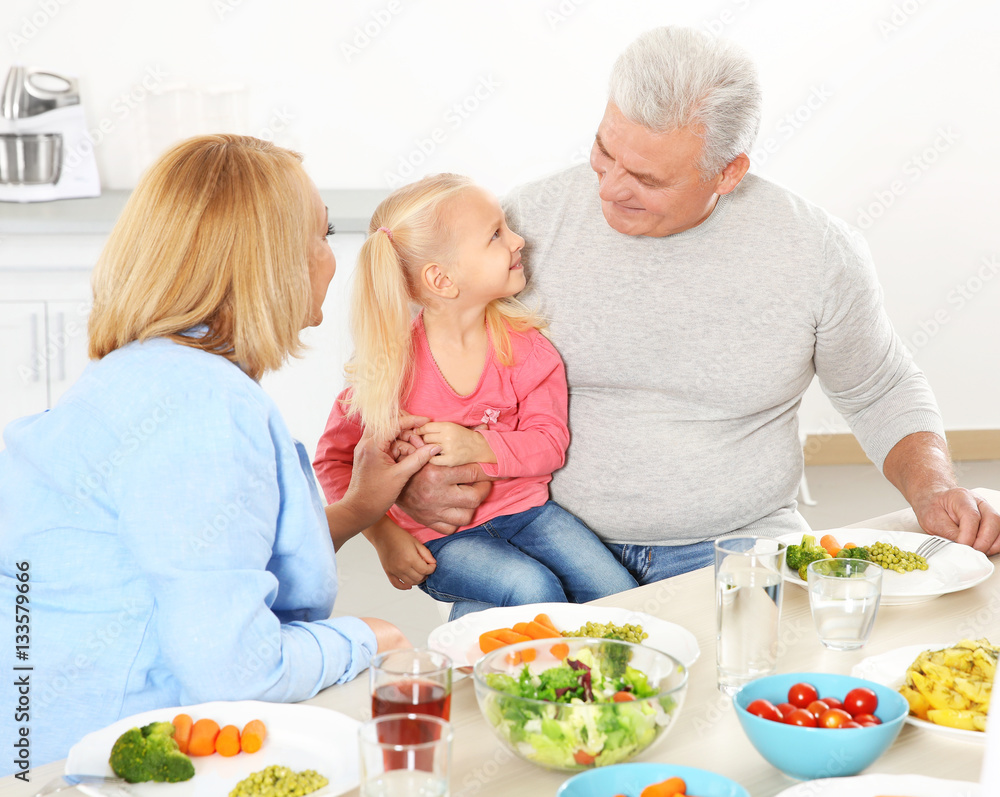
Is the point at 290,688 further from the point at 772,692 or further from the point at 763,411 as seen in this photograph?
the point at 763,411

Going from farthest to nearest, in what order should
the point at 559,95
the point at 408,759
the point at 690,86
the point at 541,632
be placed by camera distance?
1. the point at 559,95
2. the point at 690,86
3. the point at 541,632
4. the point at 408,759

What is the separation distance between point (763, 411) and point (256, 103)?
2.72m

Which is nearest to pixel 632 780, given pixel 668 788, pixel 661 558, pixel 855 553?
pixel 668 788

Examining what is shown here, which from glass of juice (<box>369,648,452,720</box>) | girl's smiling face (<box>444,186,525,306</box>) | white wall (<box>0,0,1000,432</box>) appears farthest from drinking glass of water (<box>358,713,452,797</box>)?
white wall (<box>0,0,1000,432</box>)

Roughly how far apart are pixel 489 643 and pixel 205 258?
1.66ft

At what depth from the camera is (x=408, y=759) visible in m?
0.68

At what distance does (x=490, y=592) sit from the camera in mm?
1666

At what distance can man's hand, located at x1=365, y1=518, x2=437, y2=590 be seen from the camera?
5.69 feet

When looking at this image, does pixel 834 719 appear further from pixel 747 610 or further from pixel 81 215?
pixel 81 215

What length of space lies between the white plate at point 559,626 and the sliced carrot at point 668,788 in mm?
259

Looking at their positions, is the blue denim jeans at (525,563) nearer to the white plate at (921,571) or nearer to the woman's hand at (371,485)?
the woman's hand at (371,485)

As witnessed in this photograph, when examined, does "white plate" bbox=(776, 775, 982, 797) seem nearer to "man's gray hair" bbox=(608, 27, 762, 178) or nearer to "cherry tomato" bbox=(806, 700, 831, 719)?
"cherry tomato" bbox=(806, 700, 831, 719)

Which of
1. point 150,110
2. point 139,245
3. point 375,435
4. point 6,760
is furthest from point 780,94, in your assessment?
point 6,760

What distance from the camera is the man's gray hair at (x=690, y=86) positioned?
158cm
